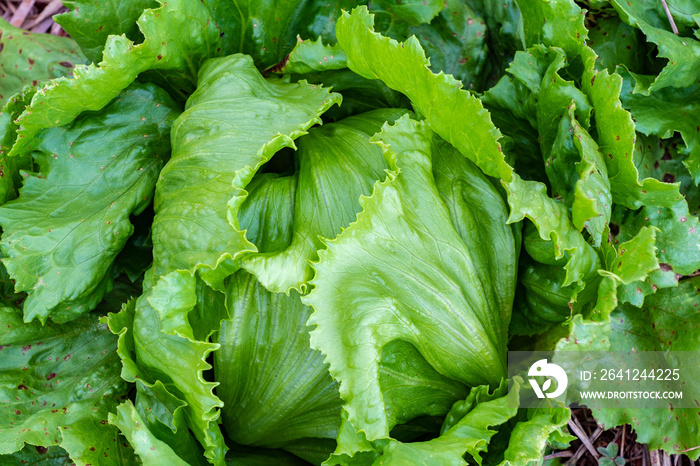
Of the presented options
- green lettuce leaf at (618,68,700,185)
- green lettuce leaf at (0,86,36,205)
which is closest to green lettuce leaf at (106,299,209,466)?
green lettuce leaf at (0,86,36,205)

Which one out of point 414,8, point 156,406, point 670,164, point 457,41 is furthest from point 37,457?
point 670,164

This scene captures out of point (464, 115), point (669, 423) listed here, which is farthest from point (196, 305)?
point (669, 423)

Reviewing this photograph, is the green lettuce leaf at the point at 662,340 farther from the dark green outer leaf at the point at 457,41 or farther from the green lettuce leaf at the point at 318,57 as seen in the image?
the green lettuce leaf at the point at 318,57

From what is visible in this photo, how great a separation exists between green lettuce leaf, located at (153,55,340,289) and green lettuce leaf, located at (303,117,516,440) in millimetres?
339

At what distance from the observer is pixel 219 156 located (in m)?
2.30

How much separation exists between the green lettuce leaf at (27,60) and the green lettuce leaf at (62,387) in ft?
3.90

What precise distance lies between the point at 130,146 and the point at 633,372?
2.38 meters

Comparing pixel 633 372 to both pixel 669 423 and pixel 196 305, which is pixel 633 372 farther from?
pixel 196 305

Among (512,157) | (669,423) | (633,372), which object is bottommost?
(669,423)

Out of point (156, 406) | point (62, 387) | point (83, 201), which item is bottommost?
point (62, 387)

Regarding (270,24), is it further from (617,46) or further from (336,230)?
(617,46)

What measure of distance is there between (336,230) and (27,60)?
6.55ft

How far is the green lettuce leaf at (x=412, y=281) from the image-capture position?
6.75ft

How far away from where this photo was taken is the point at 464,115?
86.5 inches
